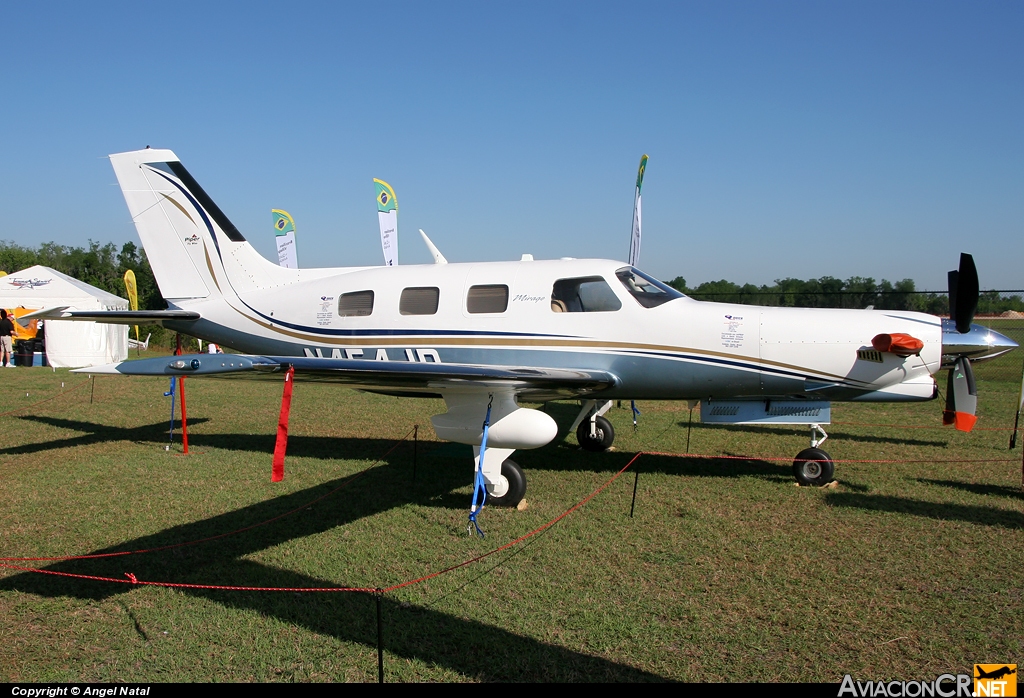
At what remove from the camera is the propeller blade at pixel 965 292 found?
7070mm

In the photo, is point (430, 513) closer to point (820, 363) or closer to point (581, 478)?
point (581, 478)

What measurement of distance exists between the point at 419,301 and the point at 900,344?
5680 mm

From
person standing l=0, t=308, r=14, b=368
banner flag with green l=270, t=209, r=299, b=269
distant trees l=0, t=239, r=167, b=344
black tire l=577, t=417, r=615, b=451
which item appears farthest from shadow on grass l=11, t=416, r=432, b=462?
distant trees l=0, t=239, r=167, b=344

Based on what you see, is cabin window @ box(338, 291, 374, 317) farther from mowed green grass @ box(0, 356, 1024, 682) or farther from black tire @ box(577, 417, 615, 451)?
black tire @ box(577, 417, 615, 451)

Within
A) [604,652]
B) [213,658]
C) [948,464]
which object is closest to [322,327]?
[213,658]

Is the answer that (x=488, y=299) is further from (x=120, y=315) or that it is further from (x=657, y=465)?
(x=120, y=315)

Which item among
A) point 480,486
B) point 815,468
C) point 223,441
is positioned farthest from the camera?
point 223,441

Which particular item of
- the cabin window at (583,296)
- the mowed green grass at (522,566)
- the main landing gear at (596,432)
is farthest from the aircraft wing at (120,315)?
the main landing gear at (596,432)

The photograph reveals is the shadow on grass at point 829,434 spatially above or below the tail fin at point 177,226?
below

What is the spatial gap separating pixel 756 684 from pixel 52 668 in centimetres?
417

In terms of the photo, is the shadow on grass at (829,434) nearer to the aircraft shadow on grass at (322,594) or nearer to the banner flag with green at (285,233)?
the aircraft shadow on grass at (322,594)

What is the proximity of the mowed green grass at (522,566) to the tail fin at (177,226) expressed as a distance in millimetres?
2677

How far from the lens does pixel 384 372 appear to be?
607 centimetres

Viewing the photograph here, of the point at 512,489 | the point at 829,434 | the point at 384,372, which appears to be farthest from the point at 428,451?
the point at 829,434
